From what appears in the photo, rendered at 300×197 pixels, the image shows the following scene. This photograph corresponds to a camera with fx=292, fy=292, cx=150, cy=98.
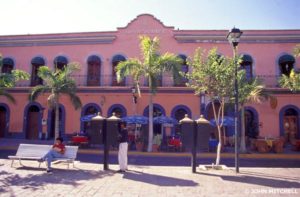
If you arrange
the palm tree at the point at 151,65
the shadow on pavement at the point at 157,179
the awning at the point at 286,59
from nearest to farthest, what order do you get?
the shadow on pavement at the point at 157,179
the palm tree at the point at 151,65
the awning at the point at 286,59

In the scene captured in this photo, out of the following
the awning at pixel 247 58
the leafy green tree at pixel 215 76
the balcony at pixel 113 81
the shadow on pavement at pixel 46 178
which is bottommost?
the shadow on pavement at pixel 46 178

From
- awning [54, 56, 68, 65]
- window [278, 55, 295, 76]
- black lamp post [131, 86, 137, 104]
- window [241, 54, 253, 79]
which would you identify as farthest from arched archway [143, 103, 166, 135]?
window [278, 55, 295, 76]

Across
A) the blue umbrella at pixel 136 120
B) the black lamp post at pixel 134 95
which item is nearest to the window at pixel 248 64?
the black lamp post at pixel 134 95

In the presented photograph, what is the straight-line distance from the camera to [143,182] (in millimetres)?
7934

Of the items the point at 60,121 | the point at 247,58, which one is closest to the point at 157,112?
the point at 60,121

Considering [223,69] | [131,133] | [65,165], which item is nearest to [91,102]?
[131,133]

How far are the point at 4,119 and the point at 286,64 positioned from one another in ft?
73.6

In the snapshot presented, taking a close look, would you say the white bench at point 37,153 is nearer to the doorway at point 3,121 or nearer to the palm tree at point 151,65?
the palm tree at point 151,65

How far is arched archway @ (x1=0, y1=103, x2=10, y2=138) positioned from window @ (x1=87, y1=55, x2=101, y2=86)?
273 inches

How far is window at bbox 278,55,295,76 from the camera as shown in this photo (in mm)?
21508

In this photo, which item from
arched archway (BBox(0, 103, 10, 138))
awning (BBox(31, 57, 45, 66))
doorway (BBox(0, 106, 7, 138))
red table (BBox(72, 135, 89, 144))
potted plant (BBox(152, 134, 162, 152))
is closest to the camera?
potted plant (BBox(152, 134, 162, 152))

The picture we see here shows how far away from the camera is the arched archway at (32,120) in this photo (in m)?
22.7

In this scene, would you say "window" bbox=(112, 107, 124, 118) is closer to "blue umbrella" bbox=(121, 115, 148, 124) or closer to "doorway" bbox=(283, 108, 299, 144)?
"blue umbrella" bbox=(121, 115, 148, 124)

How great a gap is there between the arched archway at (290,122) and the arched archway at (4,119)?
68.2 feet
